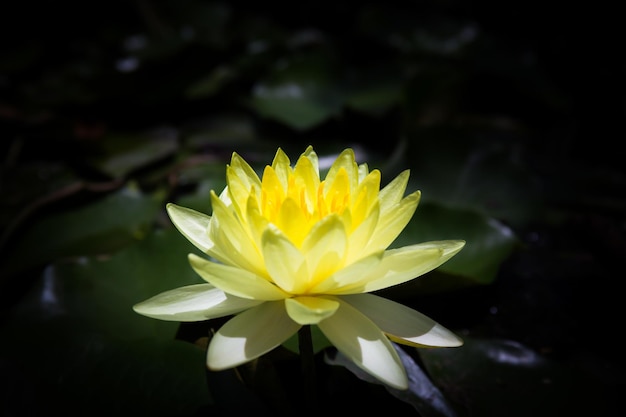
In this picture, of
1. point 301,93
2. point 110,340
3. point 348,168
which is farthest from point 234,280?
point 301,93

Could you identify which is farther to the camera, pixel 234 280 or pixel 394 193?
pixel 394 193

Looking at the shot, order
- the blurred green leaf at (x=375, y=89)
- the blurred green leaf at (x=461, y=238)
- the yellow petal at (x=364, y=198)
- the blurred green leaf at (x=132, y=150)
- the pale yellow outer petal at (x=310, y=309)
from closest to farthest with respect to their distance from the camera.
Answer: the pale yellow outer petal at (x=310, y=309) < the yellow petal at (x=364, y=198) < the blurred green leaf at (x=461, y=238) < the blurred green leaf at (x=132, y=150) < the blurred green leaf at (x=375, y=89)

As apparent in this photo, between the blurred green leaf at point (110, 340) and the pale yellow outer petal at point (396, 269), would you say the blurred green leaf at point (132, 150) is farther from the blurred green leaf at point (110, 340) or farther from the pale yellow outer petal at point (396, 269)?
the pale yellow outer petal at point (396, 269)

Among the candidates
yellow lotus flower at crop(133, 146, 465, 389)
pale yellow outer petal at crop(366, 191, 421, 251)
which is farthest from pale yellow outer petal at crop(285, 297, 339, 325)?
pale yellow outer petal at crop(366, 191, 421, 251)

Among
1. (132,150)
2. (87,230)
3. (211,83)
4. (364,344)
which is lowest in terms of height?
(364,344)

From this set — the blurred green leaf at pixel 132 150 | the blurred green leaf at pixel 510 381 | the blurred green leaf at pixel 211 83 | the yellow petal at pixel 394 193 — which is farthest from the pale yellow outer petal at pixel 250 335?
the blurred green leaf at pixel 211 83

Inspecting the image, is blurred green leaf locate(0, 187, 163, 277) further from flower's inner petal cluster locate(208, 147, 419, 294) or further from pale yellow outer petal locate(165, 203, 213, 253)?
flower's inner petal cluster locate(208, 147, 419, 294)

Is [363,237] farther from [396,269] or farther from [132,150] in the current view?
[132,150]
